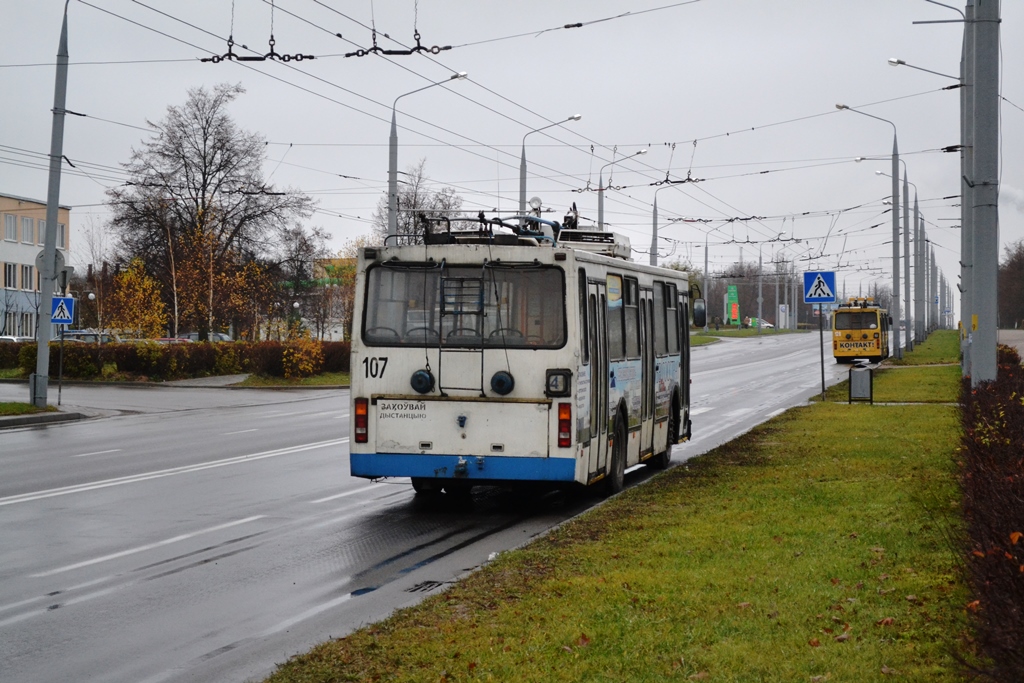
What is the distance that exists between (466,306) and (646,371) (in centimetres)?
414

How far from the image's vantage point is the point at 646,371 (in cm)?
1573

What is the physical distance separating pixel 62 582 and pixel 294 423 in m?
16.7

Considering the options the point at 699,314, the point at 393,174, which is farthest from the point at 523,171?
the point at 699,314

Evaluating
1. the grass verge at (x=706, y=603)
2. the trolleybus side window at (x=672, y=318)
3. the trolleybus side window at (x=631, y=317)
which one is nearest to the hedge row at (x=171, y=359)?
the trolleybus side window at (x=672, y=318)

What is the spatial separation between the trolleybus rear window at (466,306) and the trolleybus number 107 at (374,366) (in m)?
0.16

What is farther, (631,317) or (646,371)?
(646,371)

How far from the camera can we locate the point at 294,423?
25.5 m

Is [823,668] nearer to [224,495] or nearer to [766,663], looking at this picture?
[766,663]

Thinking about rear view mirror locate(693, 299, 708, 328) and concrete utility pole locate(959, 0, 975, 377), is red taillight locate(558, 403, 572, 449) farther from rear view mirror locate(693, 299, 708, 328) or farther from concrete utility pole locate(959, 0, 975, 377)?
concrete utility pole locate(959, 0, 975, 377)

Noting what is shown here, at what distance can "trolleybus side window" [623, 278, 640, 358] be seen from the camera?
14.7 m

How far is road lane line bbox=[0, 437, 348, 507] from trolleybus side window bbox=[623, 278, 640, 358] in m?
6.19

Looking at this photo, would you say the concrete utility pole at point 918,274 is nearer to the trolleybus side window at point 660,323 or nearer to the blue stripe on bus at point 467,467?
the trolleybus side window at point 660,323

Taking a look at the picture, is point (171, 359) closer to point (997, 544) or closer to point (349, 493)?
point (349, 493)

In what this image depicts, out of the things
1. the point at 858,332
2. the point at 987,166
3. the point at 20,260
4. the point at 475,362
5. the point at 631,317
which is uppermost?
the point at 20,260
